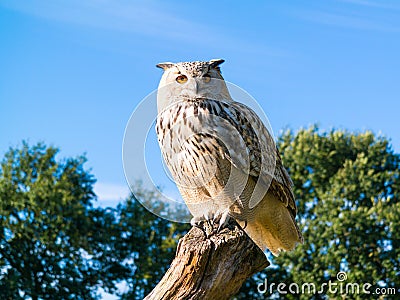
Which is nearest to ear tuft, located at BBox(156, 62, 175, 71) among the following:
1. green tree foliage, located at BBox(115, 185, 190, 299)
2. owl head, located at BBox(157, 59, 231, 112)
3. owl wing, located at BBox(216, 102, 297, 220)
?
owl head, located at BBox(157, 59, 231, 112)

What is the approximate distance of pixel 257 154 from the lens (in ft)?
14.2

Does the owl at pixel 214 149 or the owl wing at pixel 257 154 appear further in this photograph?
the owl wing at pixel 257 154

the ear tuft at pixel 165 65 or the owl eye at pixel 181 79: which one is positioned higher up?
the ear tuft at pixel 165 65

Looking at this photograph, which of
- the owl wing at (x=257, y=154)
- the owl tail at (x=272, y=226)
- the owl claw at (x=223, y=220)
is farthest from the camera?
the owl tail at (x=272, y=226)

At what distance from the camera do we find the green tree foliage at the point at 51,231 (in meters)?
12.0

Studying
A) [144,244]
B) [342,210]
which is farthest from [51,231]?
[342,210]

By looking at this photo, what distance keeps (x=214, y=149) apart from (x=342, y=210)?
24.1 feet

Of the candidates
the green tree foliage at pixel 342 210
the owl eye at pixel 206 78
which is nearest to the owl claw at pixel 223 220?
the owl eye at pixel 206 78

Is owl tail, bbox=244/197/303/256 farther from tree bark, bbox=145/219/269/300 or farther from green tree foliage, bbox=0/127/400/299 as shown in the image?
green tree foliage, bbox=0/127/400/299

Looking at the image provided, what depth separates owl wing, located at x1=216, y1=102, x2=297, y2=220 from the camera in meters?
4.19

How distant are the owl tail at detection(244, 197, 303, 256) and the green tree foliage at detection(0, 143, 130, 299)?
782 centimetres

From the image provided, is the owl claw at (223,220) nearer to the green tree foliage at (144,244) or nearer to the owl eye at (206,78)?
the owl eye at (206,78)

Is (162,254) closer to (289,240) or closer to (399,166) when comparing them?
(399,166)

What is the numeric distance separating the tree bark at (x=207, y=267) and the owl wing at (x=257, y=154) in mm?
529
